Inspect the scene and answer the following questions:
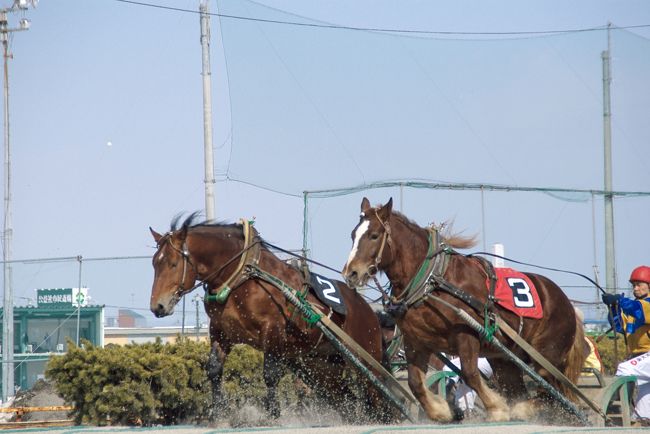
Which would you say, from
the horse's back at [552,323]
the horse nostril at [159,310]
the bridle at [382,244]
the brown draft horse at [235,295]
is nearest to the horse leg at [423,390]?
the bridle at [382,244]

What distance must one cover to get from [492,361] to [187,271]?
2838mm

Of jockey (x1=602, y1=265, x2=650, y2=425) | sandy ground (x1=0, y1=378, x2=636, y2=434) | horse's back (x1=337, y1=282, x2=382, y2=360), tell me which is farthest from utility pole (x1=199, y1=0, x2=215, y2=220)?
jockey (x1=602, y1=265, x2=650, y2=425)

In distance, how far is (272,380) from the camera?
879 cm

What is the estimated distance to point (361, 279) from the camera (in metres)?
8.00

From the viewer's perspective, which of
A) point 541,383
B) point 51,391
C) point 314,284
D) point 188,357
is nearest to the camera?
point 541,383

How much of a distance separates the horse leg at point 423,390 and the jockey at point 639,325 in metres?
1.69

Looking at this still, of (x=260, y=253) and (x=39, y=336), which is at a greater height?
(x=260, y=253)

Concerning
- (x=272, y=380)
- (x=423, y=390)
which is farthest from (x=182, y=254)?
(x=423, y=390)

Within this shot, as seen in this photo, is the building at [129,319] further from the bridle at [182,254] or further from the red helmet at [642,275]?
the red helmet at [642,275]

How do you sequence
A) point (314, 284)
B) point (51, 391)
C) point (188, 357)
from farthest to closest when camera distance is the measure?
point (51, 391)
point (188, 357)
point (314, 284)

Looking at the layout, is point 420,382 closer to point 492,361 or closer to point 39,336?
point 492,361

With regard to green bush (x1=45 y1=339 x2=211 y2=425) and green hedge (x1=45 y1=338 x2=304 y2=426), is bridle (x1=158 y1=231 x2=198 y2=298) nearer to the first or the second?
green hedge (x1=45 y1=338 x2=304 y2=426)

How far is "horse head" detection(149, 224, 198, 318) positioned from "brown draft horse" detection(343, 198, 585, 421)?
4.63ft

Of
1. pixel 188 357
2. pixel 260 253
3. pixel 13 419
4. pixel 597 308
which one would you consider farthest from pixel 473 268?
pixel 597 308
